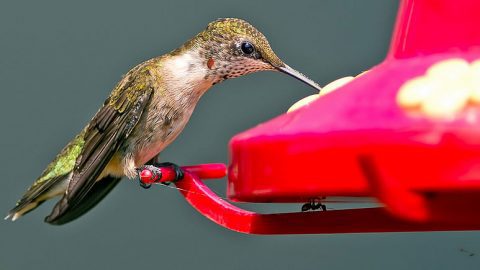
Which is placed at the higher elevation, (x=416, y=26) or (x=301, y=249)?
(x=301, y=249)

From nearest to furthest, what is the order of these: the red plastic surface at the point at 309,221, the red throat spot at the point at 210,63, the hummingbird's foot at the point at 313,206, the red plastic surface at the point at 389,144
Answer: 1. the red plastic surface at the point at 389,144
2. the red plastic surface at the point at 309,221
3. the hummingbird's foot at the point at 313,206
4. the red throat spot at the point at 210,63

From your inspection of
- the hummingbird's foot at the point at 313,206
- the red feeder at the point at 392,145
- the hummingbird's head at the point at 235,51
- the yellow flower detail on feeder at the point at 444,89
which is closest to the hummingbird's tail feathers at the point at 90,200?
the hummingbird's head at the point at 235,51

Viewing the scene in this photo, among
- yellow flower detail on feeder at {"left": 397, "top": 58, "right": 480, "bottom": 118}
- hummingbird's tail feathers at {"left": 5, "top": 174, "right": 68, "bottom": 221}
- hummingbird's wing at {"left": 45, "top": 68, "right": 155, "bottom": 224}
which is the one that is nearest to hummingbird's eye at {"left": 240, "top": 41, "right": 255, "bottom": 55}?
hummingbird's wing at {"left": 45, "top": 68, "right": 155, "bottom": 224}

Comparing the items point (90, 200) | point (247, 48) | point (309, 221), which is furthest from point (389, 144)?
point (90, 200)

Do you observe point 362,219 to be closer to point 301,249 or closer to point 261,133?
point 261,133

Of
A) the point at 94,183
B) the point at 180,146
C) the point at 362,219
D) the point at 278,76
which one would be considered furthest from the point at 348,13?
the point at 362,219

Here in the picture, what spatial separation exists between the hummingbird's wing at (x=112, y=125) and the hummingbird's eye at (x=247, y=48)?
1.26 feet

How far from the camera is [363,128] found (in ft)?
3.72

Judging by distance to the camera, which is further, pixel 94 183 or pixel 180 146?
pixel 180 146

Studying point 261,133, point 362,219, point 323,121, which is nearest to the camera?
point 323,121

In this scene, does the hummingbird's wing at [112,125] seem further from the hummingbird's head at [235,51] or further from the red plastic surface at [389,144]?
the red plastic surface at [389,144]

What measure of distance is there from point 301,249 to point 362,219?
2.57m

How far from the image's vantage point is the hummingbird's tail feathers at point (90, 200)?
3184 millimetres

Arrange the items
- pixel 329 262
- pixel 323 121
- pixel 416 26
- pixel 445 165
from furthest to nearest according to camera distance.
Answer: pixel 329 262 < pixel 416 26 < pixel 323 121 < pixel 445 165
